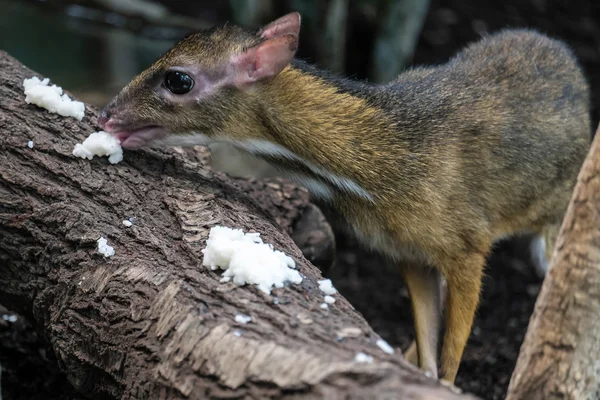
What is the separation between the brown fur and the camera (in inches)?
169

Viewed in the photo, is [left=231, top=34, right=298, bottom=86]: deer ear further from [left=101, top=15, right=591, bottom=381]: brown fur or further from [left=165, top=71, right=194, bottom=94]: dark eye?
[left=165, top=71, right=194, bottom=94]: dark eye

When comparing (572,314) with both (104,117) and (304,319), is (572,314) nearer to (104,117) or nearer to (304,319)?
(304,319)

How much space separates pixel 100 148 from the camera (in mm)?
4148

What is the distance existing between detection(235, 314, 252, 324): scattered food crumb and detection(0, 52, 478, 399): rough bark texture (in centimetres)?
2

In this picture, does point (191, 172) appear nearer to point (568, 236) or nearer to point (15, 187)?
point (15, 187)

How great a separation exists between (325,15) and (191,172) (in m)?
4.19

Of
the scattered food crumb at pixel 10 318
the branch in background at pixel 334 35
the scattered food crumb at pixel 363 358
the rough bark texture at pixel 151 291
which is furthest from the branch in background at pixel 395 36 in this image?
the scattered food crumb at pixel 363 358

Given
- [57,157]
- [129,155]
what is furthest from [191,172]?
[57,157]

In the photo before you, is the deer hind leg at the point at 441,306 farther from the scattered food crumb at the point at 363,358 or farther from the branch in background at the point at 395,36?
the branch in background at the point at 395,36

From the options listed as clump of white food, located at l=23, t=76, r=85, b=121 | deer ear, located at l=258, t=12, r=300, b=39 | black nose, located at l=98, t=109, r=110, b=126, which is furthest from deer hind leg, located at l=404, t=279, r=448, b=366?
clump of white food, located at l=23, t=76, r=85, b=121

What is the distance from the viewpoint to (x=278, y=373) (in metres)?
2.80

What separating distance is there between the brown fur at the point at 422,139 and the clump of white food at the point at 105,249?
805 mm

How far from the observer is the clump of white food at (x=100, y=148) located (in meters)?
4.12

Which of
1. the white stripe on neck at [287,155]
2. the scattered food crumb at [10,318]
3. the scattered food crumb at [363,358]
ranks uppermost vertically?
the white stripe on neck at [287,155]
